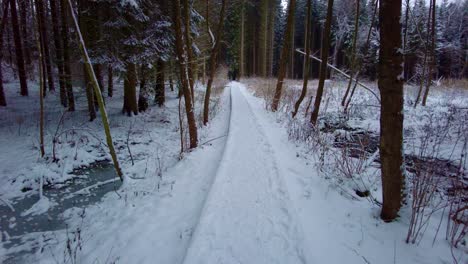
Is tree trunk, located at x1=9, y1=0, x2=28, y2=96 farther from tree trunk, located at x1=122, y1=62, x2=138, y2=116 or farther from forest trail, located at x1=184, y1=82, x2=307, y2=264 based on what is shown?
forest trail, located at x1=184, y1=82, x2=307, y2=264

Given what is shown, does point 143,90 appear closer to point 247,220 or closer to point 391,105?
point 247,220

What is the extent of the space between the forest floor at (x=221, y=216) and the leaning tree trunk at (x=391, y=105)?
394 millimetres

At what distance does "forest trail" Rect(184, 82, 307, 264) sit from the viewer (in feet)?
8.51

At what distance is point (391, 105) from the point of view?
2586 millimetres

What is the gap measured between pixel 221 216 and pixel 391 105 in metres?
2.57

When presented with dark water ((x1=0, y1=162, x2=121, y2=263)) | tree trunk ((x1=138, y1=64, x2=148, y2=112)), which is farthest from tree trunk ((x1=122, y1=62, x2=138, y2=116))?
dark water ((x1=0, y1=162, x2=121, y2=263))

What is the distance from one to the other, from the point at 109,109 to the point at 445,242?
1259cm

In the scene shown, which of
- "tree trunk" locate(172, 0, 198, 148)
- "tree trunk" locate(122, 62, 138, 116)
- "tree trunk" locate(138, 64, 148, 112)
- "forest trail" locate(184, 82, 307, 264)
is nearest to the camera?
"forest trail" locate(184, 82, 307, 264)

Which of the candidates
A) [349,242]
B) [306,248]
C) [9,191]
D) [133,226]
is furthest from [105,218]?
[349,242]

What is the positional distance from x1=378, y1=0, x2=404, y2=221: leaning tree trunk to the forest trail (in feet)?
4.04

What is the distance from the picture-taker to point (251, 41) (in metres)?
39.1

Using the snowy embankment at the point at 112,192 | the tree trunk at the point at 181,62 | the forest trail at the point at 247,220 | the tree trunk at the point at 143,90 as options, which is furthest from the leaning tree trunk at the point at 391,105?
the tree trunk at the point at 143,90

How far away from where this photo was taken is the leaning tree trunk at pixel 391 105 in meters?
2.44

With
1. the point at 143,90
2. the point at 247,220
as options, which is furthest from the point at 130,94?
the point at 247,220
